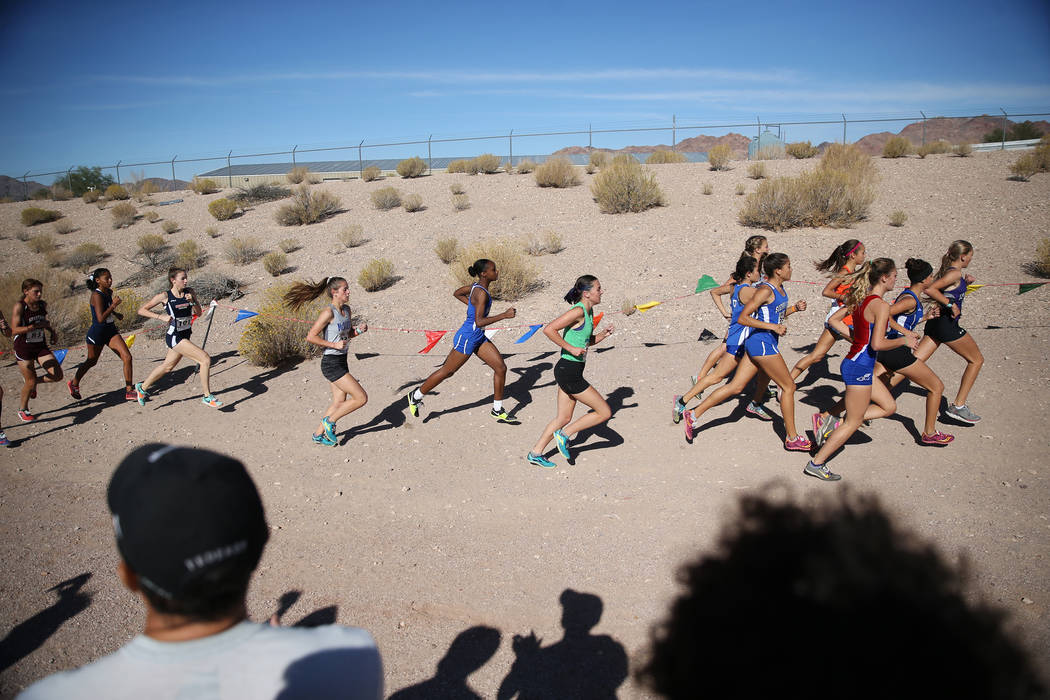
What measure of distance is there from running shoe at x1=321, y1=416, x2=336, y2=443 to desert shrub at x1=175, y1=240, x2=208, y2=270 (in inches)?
604

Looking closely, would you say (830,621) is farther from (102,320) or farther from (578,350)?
(102,320)

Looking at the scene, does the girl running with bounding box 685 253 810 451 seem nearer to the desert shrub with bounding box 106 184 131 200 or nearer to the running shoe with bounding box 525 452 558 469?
the running shoe with bounding box 525 452 558 469

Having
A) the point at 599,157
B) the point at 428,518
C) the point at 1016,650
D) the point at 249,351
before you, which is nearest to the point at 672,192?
the point at 599,157

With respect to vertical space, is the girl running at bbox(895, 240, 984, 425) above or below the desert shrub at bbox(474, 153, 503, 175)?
below

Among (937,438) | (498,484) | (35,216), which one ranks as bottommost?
(498,484)

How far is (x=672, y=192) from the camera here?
861 inches

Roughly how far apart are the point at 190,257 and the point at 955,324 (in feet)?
69.1

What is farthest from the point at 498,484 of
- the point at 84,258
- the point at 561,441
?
the point at 84,258

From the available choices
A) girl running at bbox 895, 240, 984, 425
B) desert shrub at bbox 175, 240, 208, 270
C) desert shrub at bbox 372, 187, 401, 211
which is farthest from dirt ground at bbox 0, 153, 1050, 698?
desert shrub at bbox 372, 187, 401, 211

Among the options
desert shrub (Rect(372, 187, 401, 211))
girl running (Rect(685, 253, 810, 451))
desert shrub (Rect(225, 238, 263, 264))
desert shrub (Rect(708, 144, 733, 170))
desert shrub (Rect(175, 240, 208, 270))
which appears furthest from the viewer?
desert shrub (Rect(708, 144, 733, 170))

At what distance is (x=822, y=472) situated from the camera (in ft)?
19.1

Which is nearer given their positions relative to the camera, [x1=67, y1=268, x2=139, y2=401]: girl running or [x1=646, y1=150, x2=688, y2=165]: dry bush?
[x1=67, y1=268, x2=139, y2=401]: girl running

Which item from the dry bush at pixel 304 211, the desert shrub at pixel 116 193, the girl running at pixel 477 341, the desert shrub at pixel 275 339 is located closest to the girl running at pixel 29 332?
the desert shrub at pixel 275 339

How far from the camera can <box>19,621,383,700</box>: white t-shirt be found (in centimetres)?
124
